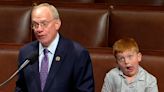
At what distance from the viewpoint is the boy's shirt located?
2.51 ft

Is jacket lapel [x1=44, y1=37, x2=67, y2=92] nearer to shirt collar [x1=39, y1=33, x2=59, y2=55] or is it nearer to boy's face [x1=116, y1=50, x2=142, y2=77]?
shirt collar [x1=39, y1=33, x2=59, y2=55]

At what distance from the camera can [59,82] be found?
0.72m

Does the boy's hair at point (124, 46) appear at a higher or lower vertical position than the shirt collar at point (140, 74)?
higher

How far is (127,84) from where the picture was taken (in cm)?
77

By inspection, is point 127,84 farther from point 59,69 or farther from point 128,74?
point 59,69

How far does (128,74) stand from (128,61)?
0.05 m

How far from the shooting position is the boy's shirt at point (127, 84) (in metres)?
0.76

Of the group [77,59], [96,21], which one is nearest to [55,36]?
[77,59]

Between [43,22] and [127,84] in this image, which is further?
[127,84]

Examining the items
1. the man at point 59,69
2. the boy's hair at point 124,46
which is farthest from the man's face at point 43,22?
the boy's hair at point 124,46

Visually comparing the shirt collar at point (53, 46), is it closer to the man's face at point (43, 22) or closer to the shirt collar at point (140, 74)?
the man's face at point (43, 22)

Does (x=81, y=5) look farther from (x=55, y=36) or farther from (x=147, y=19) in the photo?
(x=55, y=36)

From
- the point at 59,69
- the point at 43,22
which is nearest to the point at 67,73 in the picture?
the point at 59,69

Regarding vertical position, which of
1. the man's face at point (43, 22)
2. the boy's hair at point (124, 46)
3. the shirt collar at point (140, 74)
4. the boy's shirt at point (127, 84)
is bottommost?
the boy's shirt at point (127, 84)
